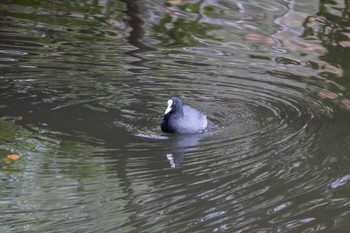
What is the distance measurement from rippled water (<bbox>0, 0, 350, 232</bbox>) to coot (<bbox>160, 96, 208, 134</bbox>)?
116 millimetres

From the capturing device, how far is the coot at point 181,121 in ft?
27.1

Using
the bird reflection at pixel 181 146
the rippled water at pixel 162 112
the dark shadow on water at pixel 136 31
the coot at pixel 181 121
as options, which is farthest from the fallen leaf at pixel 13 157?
the dark shadow on water at pixel 136 31

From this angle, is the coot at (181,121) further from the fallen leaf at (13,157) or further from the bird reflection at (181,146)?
the fallen leaf at (13,157)

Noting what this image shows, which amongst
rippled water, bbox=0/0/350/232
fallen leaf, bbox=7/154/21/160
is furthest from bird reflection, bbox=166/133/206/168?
fallen leaf, bbox=7/154/21/160

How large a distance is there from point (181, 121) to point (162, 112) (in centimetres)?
66

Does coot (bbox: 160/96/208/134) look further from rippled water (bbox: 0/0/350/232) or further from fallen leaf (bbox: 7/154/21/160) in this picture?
fallen leaf (bbox: 7/154/21/160)

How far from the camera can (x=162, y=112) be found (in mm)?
8953

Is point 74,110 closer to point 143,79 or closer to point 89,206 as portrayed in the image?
point 143,79

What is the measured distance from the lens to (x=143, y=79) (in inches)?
391

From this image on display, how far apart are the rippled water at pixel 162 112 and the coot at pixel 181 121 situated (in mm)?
116

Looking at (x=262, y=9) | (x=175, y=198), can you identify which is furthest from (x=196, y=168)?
(x=262, y=9)

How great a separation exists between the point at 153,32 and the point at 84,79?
107 inches

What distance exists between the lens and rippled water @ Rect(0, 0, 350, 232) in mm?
6219

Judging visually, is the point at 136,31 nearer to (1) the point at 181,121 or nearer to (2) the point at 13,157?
(1) the point at 181,121
